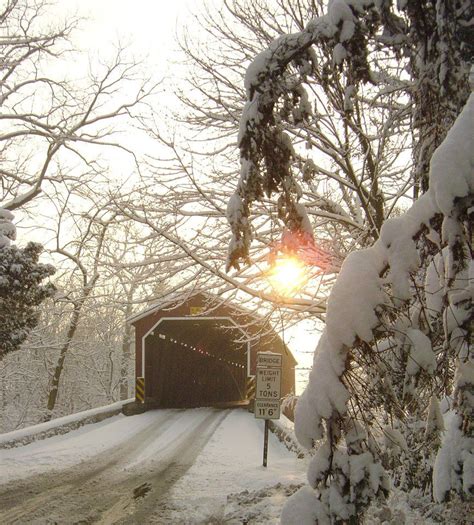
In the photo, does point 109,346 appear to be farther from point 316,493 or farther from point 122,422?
point 316,493

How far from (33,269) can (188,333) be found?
58.2ft

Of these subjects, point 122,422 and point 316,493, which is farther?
point 122,422

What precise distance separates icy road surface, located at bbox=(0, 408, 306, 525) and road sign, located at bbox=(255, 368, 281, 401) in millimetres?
1442

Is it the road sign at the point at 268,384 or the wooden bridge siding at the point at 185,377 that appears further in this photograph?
the wooden bridge siding at the point at 185,377

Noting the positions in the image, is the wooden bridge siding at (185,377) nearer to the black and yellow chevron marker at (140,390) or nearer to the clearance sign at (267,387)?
the black and yellow chevron marker at (140,390)

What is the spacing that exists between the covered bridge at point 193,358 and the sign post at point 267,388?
1047cm

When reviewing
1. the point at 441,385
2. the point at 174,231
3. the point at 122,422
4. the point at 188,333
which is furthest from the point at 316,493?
the point at 188,333

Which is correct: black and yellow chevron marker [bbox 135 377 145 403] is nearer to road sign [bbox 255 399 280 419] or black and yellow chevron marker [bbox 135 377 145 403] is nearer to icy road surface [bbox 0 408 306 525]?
icy road surface [bbox 0 408 306 525]

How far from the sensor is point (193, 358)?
114ft

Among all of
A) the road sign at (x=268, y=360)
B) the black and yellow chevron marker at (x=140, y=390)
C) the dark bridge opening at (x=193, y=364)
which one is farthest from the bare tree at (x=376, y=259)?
the black and yellow chevron marker at (x=140, y=390)

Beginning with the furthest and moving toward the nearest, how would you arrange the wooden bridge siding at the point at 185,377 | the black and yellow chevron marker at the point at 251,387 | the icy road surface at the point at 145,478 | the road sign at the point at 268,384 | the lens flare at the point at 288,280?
1. the wooden bridge siding at the point at 185,377
2. the black and yellow chevron marker at the point at 251,387
3. the road sign at the point at 268,384
4. the lens flare at the point at 288,280
5. the icy road surface at the point at 145,478

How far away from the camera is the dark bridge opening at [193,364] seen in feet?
94.4

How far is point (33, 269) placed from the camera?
14789 mm

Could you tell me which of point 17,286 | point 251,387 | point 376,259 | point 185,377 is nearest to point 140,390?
point 251,387
